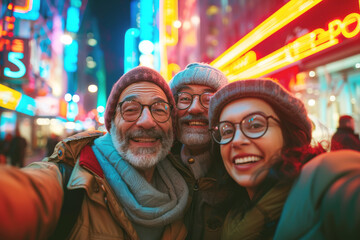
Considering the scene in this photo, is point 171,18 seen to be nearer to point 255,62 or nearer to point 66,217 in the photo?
point 255,62

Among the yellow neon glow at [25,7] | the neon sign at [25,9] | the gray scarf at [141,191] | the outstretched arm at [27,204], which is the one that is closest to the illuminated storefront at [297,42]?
the gray scarf at [141,191]

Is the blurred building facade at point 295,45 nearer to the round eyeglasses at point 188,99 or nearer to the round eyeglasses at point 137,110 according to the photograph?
the round eyeglasses at point 188,99

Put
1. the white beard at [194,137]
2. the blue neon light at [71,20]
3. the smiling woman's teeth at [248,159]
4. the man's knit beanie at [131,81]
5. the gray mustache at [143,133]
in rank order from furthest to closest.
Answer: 1. the blue neon light at [71,20]
2. the white beard at [194,137]
3. the man's knit beanie at [131,81]
4. the gray mustache at [143,133]
5. the smiling woman's teeth at [248,159]

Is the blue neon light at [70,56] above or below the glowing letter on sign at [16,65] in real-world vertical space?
above

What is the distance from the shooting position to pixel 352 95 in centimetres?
1011

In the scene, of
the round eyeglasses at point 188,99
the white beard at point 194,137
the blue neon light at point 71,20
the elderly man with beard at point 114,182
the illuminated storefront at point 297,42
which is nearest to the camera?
the elderly man with beard at point 114,182

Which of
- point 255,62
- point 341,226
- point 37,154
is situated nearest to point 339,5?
point 255,62

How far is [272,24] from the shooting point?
520 centimetres

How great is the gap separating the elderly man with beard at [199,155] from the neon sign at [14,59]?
8574 millimetres

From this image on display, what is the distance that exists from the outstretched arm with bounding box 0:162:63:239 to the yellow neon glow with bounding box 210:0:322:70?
4.69 m

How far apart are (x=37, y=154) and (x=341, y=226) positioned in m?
23.7

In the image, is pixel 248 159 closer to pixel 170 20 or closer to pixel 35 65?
pixel 170 20

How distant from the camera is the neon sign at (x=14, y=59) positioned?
859 cm

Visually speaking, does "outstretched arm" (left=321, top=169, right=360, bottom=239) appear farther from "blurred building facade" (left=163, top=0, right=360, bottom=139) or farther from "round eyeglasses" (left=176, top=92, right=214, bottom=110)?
"blurred building facade" (left=163, top=0, right=360, bottom=139)
